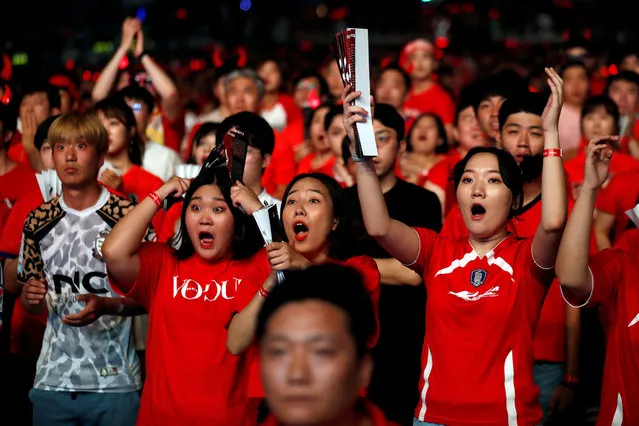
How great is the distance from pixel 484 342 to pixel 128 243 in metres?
1.60

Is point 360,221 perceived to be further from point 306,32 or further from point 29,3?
point 306,32

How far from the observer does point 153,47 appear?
2088 centimetres

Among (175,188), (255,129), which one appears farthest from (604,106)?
(175,188)

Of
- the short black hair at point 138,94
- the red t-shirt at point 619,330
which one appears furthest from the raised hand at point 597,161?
the short black hair at point 138,94

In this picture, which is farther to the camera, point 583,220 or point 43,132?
point 43,132

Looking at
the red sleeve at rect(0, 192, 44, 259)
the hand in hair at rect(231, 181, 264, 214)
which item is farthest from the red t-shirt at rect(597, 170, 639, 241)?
the red sleeve at rect(0, 192, 44, 259)

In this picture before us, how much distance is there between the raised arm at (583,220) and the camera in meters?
4.18

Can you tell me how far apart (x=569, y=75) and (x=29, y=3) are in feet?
36.6

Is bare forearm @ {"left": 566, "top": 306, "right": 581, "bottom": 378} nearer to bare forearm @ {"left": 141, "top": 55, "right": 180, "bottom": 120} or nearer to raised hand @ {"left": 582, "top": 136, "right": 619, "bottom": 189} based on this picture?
raised hand @ {"left": 582, "top": 136, "right": 619, "bottom": 189}

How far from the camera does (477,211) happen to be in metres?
4.67

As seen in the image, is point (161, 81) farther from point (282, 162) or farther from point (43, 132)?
point (43, 132)

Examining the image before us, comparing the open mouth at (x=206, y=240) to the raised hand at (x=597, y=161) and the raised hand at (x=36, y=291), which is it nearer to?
the raised hand at (x=36, y=291)

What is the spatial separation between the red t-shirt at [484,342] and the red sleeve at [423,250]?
0.53 feet

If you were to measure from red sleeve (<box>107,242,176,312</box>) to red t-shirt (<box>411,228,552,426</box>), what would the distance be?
123 centimetres
